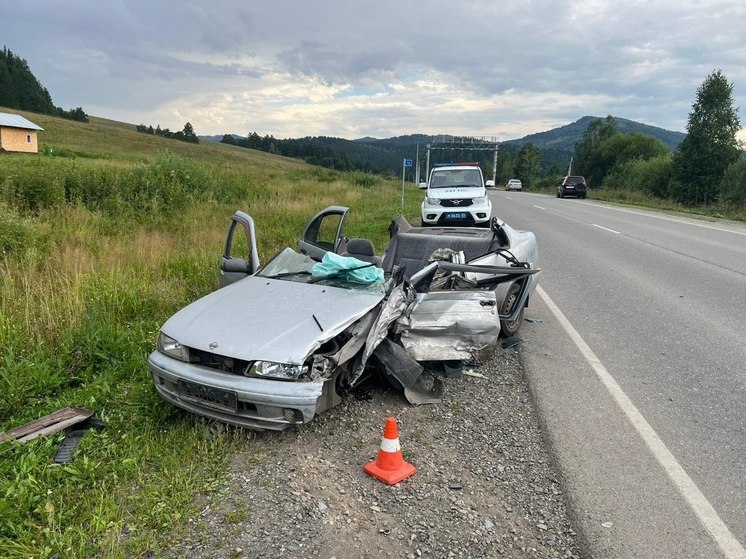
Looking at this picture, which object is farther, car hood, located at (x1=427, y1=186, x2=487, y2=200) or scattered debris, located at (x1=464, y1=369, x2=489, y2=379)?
car hood, located at (x1=427, y1=186, x2=487, y2=200)

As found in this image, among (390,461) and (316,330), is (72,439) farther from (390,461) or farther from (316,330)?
(390,461)

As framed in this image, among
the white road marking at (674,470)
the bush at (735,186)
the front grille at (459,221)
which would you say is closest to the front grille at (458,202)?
the front grille at (459,221)

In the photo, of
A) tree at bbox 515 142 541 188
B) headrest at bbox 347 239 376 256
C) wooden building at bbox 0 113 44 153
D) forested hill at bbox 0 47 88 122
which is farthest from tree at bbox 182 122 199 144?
headrest at bbox 347 239 376 256

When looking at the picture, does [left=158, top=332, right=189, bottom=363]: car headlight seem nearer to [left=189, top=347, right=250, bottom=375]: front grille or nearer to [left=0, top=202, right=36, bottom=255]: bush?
[left=189, top=347, right=250, bottom=375]: front grille

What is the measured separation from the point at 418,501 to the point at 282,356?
45.9 inches

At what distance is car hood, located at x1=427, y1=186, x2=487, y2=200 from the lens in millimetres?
14320

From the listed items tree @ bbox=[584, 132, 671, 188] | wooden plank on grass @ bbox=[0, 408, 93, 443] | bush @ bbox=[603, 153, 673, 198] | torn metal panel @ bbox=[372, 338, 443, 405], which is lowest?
wooden plank on grass @ bbox=[0, 408, 93, 443]

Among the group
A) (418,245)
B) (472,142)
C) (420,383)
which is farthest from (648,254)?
(472,142)

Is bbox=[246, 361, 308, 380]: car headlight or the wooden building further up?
the wooden building

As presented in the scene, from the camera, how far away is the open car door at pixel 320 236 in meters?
5.32

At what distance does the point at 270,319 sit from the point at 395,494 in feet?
4.71

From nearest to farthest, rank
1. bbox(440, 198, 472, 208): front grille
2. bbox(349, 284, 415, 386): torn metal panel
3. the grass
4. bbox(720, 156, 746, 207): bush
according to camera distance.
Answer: the grass → bbox(349, 284, 415, 386): torn metal panel → bbox(440, 198, 472, 208): front grille → bbox(720, 156, 746, 207): bush

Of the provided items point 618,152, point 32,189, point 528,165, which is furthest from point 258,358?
point 528,165

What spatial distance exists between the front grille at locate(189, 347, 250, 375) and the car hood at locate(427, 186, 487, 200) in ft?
38.9
